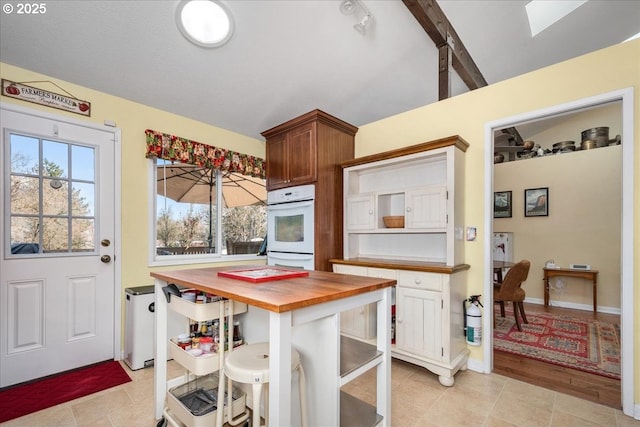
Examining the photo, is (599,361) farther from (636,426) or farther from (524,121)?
(524,121)

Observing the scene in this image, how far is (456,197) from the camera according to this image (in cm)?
241

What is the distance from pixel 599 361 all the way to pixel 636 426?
1039mm

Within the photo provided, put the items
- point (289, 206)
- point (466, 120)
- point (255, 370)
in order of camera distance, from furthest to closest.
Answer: point (289, 206)
point (466, 120)
point (255, 370)

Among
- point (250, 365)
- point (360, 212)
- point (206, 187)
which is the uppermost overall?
point (206, 187)

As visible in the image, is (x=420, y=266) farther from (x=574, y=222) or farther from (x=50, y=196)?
(x=574, y=222)

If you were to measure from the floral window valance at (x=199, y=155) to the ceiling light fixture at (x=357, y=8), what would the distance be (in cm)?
187

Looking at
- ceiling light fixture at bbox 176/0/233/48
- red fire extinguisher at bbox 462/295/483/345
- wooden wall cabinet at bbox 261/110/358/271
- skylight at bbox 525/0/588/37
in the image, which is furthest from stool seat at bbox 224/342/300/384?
skylight at bbox 525/0/588/37

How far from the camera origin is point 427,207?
8.24ft

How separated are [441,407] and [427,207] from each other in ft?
4.86

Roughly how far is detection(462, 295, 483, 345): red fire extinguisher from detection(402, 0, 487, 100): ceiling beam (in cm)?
196

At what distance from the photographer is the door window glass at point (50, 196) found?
222 cm

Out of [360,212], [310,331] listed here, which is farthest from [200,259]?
[310,331]

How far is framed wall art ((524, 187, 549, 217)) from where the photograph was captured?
15.6 ft

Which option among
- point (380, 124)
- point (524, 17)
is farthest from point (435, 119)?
point (524, 17)
